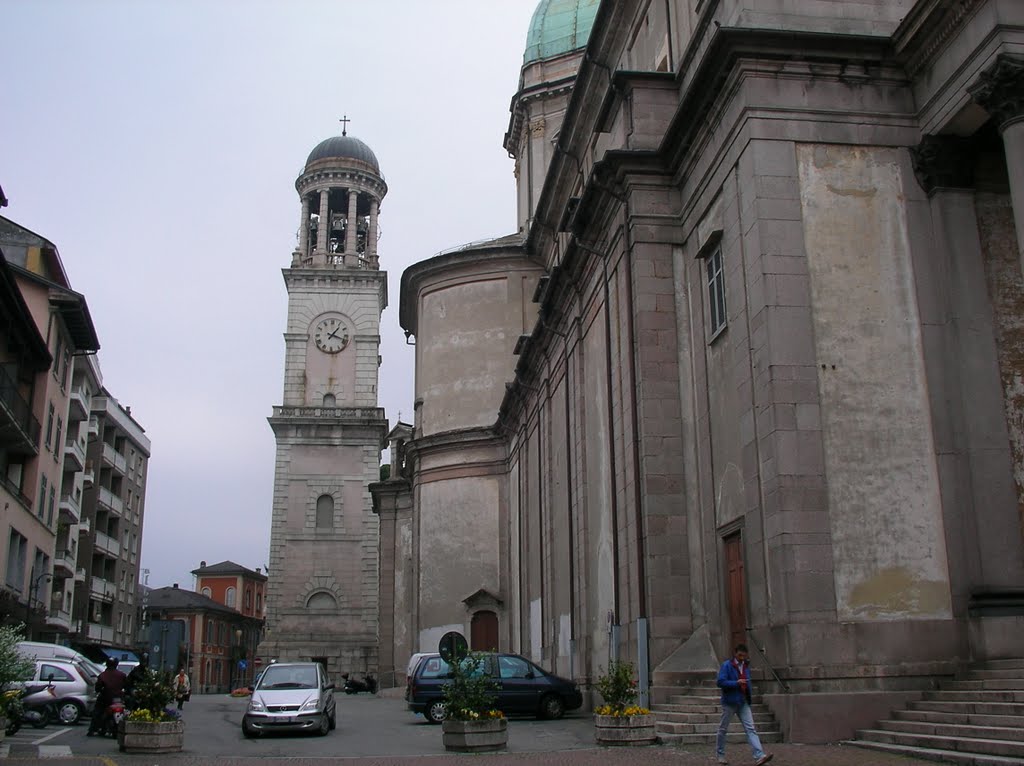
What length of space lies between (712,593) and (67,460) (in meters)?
38.4

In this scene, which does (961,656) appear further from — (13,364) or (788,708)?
(13,364)

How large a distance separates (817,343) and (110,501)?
5268cm

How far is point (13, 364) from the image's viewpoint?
34594 millimetres

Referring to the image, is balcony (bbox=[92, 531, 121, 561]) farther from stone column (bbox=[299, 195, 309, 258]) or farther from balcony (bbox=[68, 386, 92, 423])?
stone column (bbox=[299, 195, 309, 258])

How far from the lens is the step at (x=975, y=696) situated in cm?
1273

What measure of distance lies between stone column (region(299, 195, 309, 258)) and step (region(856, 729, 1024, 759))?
200 feet

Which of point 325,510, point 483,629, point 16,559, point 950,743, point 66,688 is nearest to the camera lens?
point 950,743

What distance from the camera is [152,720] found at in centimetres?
1655

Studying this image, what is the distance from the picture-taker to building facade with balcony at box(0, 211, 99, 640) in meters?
33.5

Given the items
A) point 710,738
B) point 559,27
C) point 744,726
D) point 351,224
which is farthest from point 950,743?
point 351,224

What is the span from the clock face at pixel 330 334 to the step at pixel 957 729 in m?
57.1

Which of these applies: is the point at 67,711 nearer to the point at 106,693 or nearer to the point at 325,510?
the point at 106,693

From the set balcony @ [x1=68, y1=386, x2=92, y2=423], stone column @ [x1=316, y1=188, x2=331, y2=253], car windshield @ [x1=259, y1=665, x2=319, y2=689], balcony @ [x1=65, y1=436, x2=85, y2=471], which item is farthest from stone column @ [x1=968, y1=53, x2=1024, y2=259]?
stone column @ [x1=316, y1=188, x2=331, y2=253]

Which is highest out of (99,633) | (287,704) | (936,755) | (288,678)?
(99,633)
